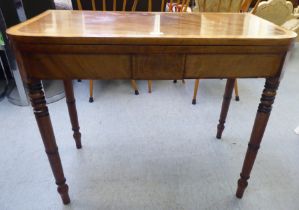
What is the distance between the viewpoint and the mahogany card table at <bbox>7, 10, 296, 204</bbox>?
67 centimetres

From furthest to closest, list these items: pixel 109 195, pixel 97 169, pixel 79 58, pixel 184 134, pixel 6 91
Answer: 1. pixel 6 91
2. pixel 184 134
3. pixel 97 169
4. pixel 109 195
5. pixel 79 58

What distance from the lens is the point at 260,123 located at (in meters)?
0.87

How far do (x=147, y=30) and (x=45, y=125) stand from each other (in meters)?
0.47

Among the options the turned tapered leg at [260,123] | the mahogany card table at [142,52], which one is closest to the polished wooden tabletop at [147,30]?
the mahogany card table at [142,52]

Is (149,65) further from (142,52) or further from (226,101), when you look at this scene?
(226,101)

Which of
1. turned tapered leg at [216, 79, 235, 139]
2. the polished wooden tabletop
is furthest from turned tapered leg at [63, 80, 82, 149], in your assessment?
turned tapered leg at [216, 79, 235, 139]

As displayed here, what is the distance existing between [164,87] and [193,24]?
1.20m

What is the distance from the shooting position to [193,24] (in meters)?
0.86

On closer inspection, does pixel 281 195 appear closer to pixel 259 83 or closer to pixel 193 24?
pixel 193 24

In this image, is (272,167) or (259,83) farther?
(259,83)

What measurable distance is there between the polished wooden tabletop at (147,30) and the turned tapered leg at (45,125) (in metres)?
0.17

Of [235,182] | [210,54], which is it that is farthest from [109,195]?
[210,54]

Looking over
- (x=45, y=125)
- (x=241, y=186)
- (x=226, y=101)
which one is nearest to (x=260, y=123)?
(x=241, y=186)

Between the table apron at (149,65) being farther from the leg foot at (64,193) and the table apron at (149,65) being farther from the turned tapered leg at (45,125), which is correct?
the leg foot at (64,193)
